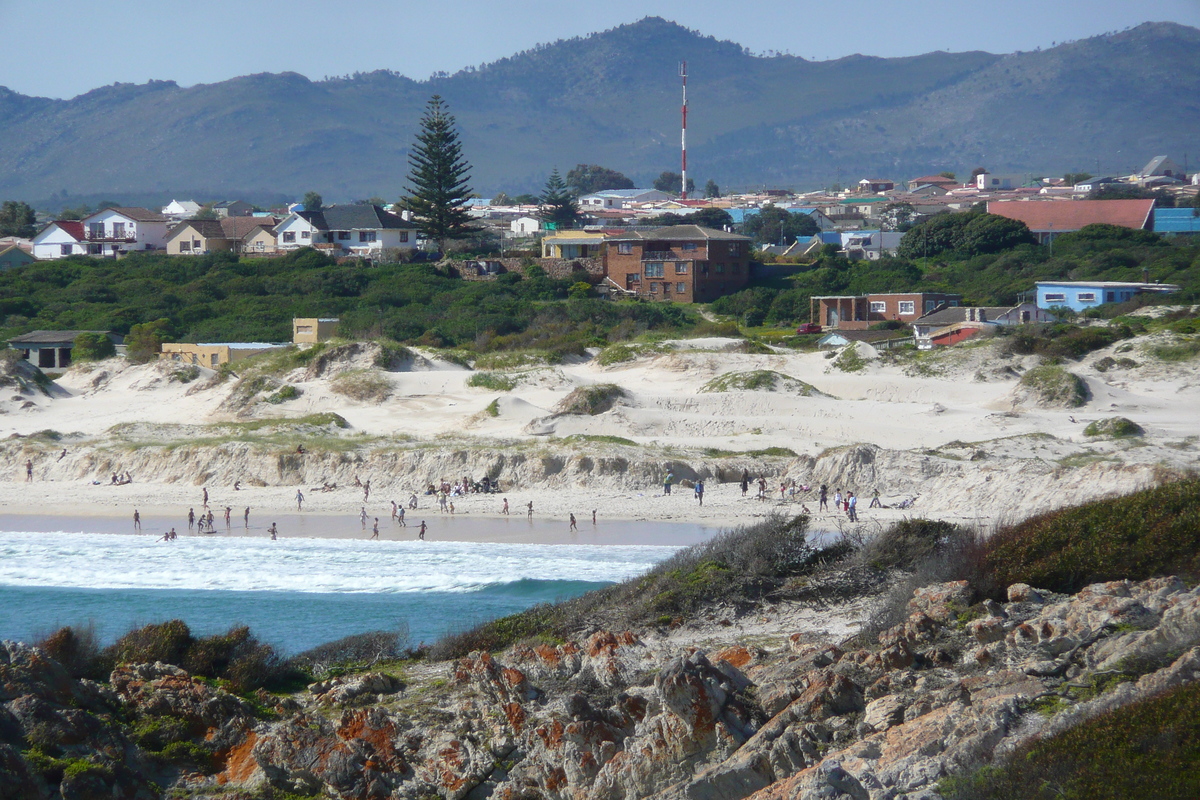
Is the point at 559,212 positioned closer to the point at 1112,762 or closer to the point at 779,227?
the point at 779,227

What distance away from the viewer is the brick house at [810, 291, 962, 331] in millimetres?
44656

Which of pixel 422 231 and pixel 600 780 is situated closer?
pixel 600 780

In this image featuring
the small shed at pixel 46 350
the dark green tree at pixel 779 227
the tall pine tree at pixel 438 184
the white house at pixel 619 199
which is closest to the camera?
the small shed at pixel 46 350

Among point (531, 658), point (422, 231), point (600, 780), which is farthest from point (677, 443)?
point (422, 231)

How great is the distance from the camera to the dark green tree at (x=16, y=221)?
7338cm

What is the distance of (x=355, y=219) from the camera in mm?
62156

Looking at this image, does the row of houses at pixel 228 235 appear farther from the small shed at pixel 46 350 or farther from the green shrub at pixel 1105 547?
the green shrub at pixel 1105 547

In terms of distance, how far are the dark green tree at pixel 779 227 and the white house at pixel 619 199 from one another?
2407 cm

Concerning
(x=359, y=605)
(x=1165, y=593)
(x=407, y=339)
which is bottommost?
(x=359, y=605)

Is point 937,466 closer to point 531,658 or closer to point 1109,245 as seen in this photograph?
point 531,658

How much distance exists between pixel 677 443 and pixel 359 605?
446 inches

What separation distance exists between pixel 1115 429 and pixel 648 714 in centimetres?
1997

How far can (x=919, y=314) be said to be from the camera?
4506cm

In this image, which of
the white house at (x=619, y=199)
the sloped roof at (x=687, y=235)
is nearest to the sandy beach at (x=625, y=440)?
the sloped roof at (x=687, y=235)
